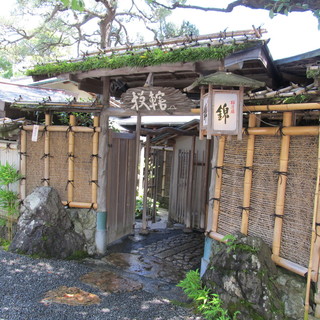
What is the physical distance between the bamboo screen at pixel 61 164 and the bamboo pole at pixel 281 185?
4.31 metres

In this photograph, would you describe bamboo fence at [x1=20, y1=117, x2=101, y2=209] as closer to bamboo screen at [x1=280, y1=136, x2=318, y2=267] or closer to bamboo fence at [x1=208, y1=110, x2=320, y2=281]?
bamboo fence at [x1=208, y1=110, x2=320, y2=281]

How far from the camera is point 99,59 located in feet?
A: 21.3

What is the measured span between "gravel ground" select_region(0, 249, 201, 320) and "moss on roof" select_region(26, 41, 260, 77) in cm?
411

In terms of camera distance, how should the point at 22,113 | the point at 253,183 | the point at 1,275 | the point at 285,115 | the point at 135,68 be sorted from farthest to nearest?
the point at 22,113, the point at 135,68, the point at 1,275, the point at 253,183, the point at 285,115

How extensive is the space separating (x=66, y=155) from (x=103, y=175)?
102 centimetres

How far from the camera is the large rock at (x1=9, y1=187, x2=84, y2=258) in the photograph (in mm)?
6652

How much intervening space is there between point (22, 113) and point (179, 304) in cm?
685

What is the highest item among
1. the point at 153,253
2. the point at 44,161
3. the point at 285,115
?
the point at 285,115

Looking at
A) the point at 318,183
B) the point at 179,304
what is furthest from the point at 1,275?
the point at 318,183

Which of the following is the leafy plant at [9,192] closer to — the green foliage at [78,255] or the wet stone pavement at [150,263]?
the green foliage at [78,255]

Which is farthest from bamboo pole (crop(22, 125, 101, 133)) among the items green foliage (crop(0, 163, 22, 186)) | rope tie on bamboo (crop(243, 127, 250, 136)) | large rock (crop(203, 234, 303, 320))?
large rock (crop(203, 234, 303, 320))

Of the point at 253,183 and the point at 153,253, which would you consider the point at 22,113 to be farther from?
the point at 253,183

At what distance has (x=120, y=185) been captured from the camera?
8.19 m

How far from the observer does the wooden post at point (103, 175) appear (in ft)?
23.2
